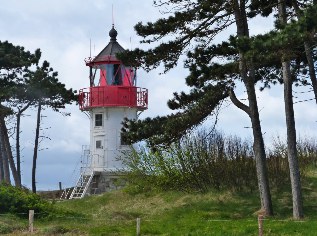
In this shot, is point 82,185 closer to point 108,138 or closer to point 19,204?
point 108,138

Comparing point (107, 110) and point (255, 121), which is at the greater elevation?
point (107, 110)

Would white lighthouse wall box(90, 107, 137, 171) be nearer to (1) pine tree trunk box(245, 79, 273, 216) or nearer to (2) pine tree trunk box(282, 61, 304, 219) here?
(1) pine tree trunk box(245, 79, 273, 216)

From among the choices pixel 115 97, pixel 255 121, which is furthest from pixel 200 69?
pixel 115 97

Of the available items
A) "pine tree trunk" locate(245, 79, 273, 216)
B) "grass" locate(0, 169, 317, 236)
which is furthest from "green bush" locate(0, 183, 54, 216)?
"pine tree trunk" locate(245, 79, 273, 216)

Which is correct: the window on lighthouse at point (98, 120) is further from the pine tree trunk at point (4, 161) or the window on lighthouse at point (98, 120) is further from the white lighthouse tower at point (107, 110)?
the pine tree trunk at point (4, 161)

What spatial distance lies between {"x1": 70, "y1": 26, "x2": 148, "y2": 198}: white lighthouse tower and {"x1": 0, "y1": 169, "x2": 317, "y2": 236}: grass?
6.31 m

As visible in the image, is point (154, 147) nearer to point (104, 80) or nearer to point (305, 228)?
point (305, 228)

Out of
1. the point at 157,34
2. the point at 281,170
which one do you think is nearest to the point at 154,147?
the point at 157,34

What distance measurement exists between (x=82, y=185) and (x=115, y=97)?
526 cm

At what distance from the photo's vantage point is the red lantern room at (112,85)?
1567 inches

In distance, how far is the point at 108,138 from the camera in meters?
40.6

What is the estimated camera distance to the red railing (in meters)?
39.9

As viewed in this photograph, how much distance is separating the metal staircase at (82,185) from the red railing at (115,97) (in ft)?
12.8

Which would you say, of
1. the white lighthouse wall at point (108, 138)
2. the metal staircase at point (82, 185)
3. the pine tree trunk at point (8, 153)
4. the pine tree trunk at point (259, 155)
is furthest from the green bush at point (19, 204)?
the white lighthouse wall at point (108, 138)
